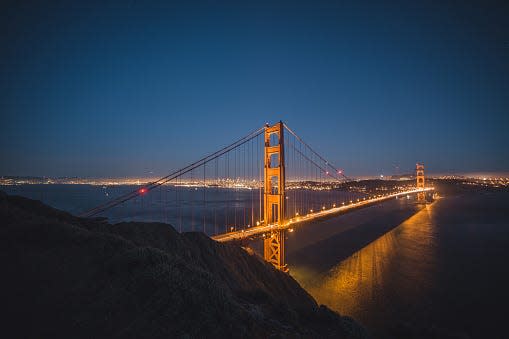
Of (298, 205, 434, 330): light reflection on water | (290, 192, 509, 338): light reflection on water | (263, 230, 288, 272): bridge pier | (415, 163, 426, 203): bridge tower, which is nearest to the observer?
(290, 192, 509, 338): light reflection on water

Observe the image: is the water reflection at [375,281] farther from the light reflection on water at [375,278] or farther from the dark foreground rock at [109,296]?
the dark foreground rock at [109,296]

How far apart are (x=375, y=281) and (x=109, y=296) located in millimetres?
18280

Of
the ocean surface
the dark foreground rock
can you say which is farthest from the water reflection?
the dark foreground rock

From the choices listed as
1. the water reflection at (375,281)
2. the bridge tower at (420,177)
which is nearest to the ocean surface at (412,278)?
the water reflection at (375,281)

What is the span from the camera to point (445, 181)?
13212 cm

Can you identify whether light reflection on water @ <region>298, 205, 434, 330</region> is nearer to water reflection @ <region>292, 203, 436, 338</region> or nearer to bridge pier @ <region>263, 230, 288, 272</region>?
water reflection @ <region>292, 203, 436, 338</region>

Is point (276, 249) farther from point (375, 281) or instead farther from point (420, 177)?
point (420, 177)

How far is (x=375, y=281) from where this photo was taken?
1688 centimetres

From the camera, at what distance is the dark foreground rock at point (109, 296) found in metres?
3.65

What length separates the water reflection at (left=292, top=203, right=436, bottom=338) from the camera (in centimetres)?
1358

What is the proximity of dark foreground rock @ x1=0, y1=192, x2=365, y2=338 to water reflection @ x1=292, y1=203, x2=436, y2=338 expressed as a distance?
8359mm

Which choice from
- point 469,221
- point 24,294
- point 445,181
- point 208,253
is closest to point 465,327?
point 208,253

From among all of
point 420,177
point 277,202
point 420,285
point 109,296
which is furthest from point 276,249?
point 420,177

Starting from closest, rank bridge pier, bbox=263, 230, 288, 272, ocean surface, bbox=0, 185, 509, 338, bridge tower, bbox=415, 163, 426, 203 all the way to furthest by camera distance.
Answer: ocean surface, bbox=0, 185, 509, 338 → bridge pier, bbox=263, 230, 288, 272 → bridge tower, bbox=415, 163, 426, 203
